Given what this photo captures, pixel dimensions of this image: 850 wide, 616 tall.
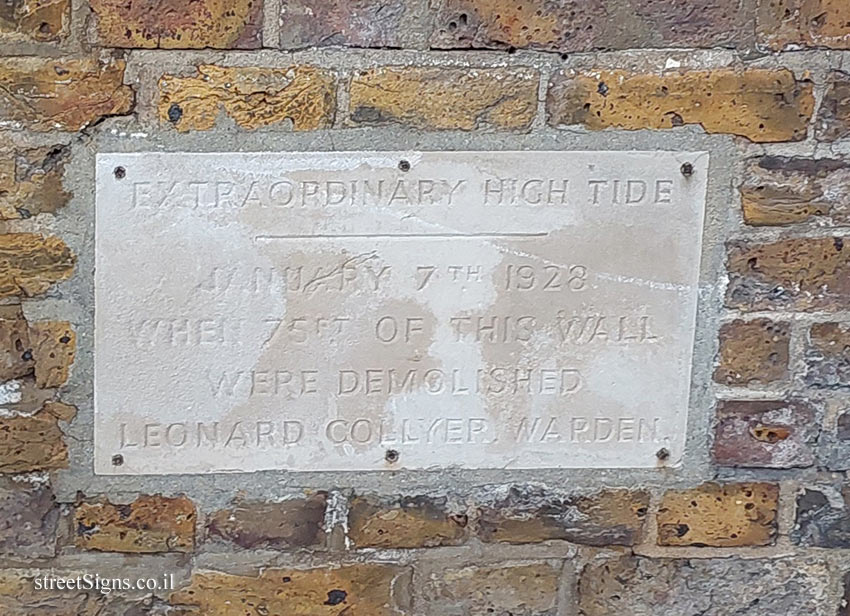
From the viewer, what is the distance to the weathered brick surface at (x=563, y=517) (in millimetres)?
1396

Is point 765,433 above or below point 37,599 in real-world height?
above

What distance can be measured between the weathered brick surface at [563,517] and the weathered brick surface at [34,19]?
0.73m

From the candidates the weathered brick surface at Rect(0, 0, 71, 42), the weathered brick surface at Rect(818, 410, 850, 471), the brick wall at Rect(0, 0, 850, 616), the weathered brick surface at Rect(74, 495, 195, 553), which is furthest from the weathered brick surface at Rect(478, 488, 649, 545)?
the weathered brick surface at Rect(0, 0, 71, 42)

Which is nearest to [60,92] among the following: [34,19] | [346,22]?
[34,19]

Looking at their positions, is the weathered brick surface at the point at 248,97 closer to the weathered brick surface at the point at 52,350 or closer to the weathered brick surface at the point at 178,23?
the weathered brick surface at the point at 178,23

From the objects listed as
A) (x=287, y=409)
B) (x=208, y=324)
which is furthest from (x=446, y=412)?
(x=208, y=324)

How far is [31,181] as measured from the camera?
1.25 meters

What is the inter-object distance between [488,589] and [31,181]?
721 millimetres

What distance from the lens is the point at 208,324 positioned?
51.3 inches

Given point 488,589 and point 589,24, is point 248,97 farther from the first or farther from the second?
point 488,589

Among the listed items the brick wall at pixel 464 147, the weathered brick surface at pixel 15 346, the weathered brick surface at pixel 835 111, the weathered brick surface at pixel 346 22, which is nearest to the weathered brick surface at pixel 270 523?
the brick wall at pixel 464 147

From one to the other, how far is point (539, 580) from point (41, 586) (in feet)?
1.96

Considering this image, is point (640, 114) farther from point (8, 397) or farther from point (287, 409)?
point (8, 397)

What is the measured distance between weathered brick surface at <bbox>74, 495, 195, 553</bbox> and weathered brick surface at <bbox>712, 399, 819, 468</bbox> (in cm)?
64
